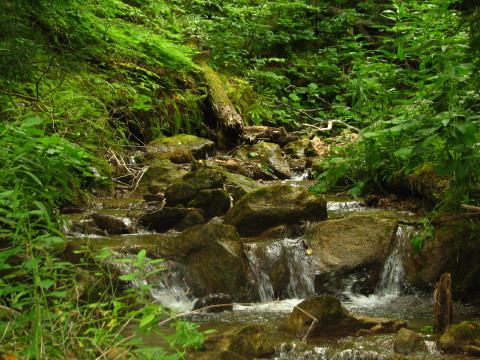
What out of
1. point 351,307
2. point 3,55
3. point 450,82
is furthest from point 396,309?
point 3,55

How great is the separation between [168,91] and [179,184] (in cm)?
490

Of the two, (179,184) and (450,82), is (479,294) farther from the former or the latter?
(179,184)

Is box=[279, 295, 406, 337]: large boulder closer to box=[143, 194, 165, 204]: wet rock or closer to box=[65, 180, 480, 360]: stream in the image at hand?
box=[65, 180, 480, 360]: stream

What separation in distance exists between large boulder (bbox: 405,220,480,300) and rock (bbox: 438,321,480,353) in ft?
4.84

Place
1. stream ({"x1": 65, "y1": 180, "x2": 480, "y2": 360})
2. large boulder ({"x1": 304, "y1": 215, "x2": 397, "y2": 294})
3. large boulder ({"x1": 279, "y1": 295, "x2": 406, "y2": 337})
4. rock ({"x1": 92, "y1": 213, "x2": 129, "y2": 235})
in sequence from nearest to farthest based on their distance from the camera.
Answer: stream ({"x1": 65, "y1": 180, "x2": 480, "y2": 360}) → large boulder ({"x1": 279, "y1": 295, "x2": 406, "y2": 337}) → large boulder ({"x1": 304, "y1": 215, "x2": 397, "y2": 294}) → rock ({"x1": 92, "y1": 213, "x2": 129, "y2": 235})

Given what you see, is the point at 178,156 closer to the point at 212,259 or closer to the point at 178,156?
the point at 178,156

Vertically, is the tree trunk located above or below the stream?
above

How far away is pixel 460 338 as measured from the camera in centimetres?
350

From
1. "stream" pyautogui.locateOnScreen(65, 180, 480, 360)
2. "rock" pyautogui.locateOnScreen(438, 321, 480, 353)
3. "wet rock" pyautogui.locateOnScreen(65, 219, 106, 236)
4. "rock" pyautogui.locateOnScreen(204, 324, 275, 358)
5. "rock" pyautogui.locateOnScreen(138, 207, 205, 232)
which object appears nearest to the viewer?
"rock" pyautogui.locateOnScreen(204, 324, 275, 358)

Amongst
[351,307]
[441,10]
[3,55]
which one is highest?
[441,10]

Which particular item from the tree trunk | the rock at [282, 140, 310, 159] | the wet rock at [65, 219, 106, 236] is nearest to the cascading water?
the wet rock at [65, 219, 106, 236]

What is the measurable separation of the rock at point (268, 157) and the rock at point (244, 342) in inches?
245

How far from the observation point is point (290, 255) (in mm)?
5438

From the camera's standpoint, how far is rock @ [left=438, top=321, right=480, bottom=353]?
346 centimetres
